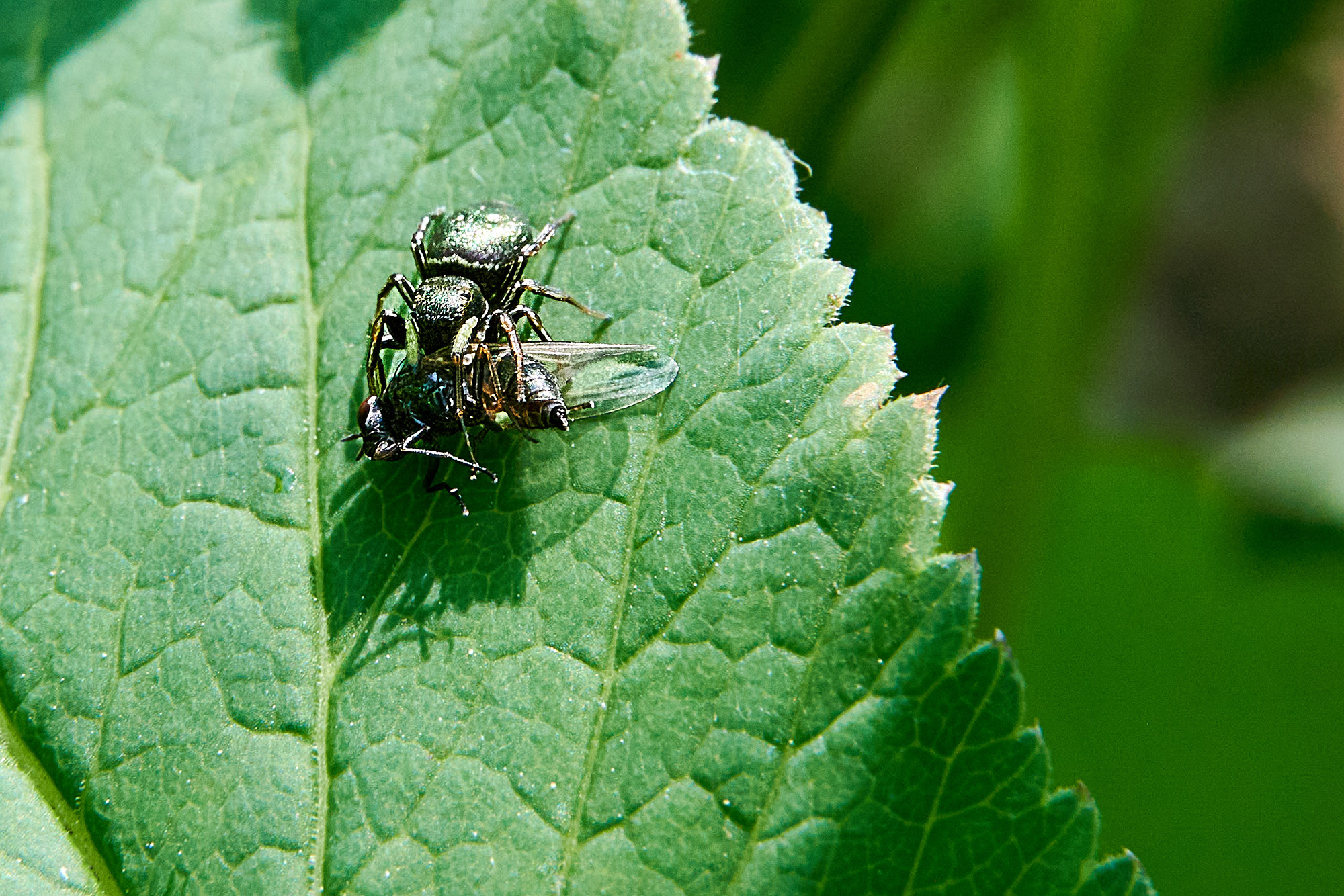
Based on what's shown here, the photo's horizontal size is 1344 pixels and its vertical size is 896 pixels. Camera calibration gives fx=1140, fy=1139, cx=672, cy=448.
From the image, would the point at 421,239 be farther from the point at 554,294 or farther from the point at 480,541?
the point at 480,541

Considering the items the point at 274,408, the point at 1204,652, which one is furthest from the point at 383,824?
the point at 1204,652

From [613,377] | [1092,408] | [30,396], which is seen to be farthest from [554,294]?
[1092,408]

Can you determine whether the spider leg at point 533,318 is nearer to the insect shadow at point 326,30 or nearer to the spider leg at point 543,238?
the spider leg at point 543,238

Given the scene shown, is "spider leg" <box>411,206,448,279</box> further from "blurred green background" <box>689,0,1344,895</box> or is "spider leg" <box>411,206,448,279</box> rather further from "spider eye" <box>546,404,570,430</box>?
"blurred green background" <box>689,0,1344,895</box>

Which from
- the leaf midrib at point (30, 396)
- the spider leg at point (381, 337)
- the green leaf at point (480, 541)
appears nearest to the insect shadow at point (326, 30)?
the green leaf at point (480, 541)

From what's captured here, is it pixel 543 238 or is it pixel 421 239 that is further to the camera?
pixel 421 239

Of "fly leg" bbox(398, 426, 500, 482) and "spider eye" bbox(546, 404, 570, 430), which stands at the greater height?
"spider eye" bbox(546, 404, 570, 430)

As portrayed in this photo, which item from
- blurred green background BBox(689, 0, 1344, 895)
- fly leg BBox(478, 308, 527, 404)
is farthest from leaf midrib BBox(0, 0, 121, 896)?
blurred green background BBox(689, 0, 1344, 895)

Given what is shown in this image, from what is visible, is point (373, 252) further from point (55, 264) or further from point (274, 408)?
point (55, 264)
